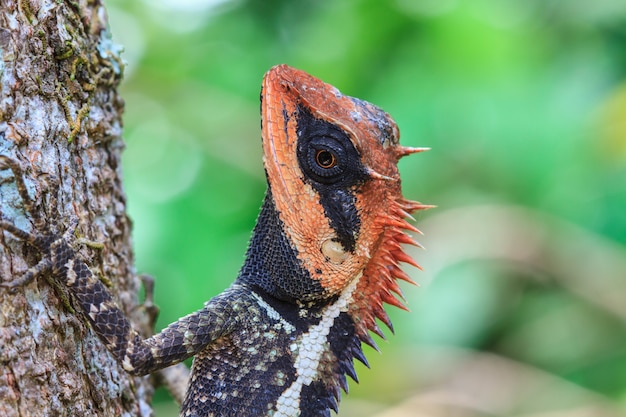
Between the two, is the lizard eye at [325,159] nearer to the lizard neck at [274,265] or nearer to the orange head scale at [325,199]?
the orange head scale at [325,199]

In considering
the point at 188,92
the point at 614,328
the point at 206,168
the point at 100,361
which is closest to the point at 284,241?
the point at 100,361

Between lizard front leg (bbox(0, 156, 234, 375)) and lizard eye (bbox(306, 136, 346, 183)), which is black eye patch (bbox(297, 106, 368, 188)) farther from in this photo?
lizard front leg (bbox(0, 156, 234, 375))

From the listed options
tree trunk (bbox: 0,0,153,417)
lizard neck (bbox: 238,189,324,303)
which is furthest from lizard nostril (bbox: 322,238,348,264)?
tree trunk (bbox: 0,0,153,417)

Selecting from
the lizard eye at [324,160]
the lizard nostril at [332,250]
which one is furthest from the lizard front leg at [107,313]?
the lizard eye at [324,160]

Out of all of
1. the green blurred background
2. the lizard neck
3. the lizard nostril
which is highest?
the green blurred background

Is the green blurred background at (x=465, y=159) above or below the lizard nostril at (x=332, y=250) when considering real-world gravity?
above

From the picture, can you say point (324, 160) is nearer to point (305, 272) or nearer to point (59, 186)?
point (305, 272)
